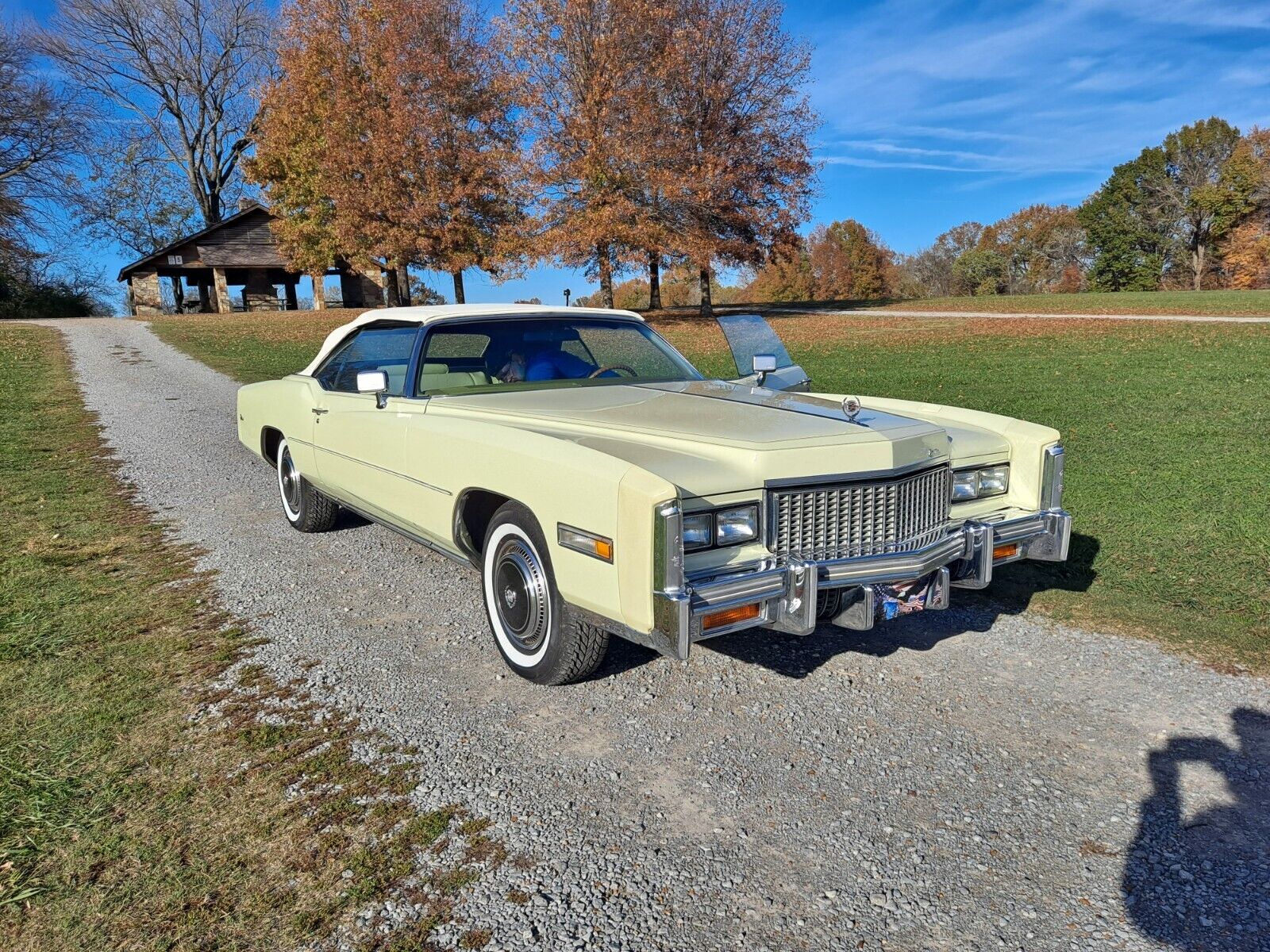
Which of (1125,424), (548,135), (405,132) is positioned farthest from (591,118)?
(1125,424)

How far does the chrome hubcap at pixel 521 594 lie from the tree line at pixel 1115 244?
43084mm

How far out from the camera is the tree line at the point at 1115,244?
52.2 meters

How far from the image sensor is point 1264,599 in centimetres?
428

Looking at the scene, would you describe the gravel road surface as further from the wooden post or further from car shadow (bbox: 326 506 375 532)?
car shadow (bbox: 326 506 375 532)

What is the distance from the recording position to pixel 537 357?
4562 millimetres

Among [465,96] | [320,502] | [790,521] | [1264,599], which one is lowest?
[1264,599]

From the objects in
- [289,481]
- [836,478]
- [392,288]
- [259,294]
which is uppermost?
[259,294]

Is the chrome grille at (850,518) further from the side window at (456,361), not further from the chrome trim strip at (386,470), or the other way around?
the side window at (456,361)

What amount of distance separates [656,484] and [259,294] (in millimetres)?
45423

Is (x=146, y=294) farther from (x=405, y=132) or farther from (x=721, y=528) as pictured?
(x=721, y=528)

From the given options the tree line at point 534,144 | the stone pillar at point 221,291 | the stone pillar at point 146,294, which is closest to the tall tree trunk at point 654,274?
the tree line at point 534,144

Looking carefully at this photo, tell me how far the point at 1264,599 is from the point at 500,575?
3.82m

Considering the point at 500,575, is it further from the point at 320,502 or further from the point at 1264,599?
the point at 1264,599

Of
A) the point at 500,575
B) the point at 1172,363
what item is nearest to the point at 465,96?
the point at 1172,363
